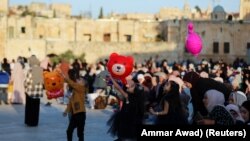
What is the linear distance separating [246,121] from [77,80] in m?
3.91

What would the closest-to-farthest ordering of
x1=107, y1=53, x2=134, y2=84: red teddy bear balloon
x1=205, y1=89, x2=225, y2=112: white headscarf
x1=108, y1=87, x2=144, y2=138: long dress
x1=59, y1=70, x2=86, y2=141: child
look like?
x1=205, y1=89, x2=225, y2=112: white headscarf < x1=108, y1=87, x2=144, y2=138: long dress < x1=59, y1=70, x2=86, y2=141: child < x1=107, y1=53, x2=134, y2=84: red teddy bear balloon

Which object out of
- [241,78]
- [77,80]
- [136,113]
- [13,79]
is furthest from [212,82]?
[13,79]

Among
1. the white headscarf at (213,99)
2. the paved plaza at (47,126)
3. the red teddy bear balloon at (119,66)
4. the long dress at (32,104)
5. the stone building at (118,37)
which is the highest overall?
the stone building at (118,37)

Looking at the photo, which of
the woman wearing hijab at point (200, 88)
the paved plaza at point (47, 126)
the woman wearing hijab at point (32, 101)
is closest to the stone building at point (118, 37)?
the paved plaza at point (47, 126)

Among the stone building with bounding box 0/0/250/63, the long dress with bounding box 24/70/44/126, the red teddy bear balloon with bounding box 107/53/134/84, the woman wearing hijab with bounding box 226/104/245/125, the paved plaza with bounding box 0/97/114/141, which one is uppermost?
the stone building with bounding box 0/0/250/63

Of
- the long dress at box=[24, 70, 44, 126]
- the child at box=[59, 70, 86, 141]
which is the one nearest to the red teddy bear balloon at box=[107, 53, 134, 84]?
the child at box=[59, 70, 86, 141]

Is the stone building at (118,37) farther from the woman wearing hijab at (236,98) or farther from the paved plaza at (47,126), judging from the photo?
the woman wearing hijab at (236,98)

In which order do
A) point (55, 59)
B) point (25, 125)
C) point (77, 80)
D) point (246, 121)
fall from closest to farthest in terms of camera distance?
point (246, 121) → point (77, 80) → point (25, 125) → point (55, 59)

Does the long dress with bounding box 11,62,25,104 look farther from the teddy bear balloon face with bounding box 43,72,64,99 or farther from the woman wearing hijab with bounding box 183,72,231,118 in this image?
the woman wearing hijab with bounding box 183,72,231,118

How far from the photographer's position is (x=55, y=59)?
164 ft

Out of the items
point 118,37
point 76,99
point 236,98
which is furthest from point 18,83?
→ point 118,37

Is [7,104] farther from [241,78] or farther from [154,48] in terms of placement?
[154,48]

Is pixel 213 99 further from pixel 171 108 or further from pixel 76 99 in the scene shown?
pixel 76 99

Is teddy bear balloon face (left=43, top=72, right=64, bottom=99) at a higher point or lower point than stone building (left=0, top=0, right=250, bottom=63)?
lower
